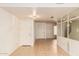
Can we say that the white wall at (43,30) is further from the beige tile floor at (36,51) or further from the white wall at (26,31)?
the beige tile floor at (36,51)

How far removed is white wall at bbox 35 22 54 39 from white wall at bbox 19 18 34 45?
613 centimetres

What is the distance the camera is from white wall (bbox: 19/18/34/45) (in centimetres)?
998

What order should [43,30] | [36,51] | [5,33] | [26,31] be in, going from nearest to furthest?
[5,33]
[36,51]
[26,31]
[43,30]

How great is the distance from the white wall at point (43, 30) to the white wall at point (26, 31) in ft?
20.1

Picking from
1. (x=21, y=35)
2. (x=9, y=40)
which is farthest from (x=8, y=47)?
(x=21, y=35)

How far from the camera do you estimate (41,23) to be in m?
16.3

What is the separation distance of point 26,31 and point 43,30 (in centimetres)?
651

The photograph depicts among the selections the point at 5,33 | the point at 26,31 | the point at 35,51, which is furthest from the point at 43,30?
the point at 5,33

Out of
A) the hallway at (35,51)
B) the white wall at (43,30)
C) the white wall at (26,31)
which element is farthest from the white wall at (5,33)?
the white wall at (43,30)

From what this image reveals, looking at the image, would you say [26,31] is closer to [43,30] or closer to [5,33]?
[5,33]

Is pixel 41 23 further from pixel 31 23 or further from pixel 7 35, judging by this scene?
pixel 7 35

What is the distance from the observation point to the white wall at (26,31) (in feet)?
32.8

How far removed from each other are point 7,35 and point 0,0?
3936mm

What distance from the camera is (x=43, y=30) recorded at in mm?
16422
